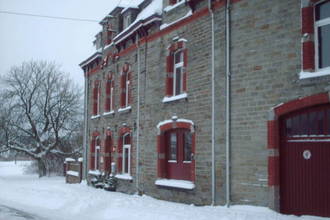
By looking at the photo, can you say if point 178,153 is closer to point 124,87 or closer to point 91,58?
point 124,87

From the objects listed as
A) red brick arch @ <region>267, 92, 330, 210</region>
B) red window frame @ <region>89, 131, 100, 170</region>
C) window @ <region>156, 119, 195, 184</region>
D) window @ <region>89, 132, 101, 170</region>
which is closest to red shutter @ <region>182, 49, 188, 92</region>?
window @ <region>156, 119, 195, 184</region>

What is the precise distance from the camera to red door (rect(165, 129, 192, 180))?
16219mm

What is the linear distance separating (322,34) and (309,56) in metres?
0.71

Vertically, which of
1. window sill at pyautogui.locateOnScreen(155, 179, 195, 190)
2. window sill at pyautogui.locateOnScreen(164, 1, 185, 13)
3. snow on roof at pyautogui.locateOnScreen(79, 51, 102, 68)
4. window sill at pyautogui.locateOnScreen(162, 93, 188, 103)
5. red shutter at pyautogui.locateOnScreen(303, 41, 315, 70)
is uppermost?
window sill at pyautogui.locateOnScreen(164, 1, 185, 13)

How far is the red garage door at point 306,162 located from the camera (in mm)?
11031

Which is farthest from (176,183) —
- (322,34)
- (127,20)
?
(127,20)

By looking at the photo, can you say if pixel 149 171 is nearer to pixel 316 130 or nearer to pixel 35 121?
pixel 316 130

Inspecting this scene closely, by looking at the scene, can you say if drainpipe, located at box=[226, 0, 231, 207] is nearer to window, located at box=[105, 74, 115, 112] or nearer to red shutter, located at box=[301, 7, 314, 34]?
red shutter, located at box=[301, 7, 314, 34]

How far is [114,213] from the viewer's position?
13734mm

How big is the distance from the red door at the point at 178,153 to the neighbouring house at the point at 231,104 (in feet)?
0.13

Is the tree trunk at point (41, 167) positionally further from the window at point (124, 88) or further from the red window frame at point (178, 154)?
the red window frame at point (178, 154)

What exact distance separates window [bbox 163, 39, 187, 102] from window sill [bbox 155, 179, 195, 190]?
322 cm

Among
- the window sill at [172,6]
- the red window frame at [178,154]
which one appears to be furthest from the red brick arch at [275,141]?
the window sill at [172,6]

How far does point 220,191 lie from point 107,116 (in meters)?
11.8
